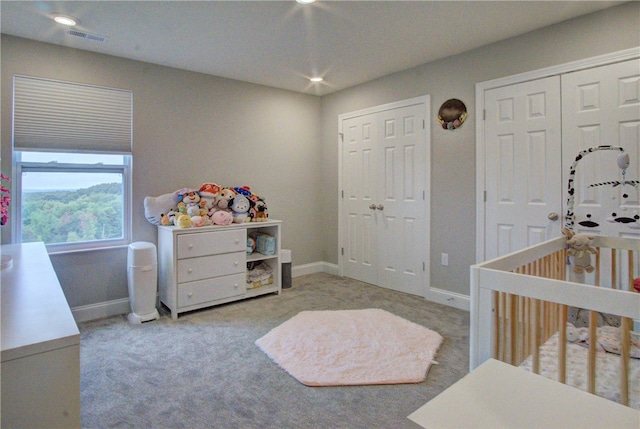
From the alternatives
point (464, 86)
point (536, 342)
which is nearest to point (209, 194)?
point (464, 86)

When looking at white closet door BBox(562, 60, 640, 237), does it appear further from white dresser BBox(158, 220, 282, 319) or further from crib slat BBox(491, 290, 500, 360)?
white dresser BBox(158, 220, 282, 319)

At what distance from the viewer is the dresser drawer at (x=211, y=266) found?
3.11m

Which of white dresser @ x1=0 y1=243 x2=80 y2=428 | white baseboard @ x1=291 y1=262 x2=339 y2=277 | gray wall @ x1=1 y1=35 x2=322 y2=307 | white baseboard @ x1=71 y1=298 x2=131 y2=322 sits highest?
gray wall @ x1=1 y1=35 x2=322 y2=307

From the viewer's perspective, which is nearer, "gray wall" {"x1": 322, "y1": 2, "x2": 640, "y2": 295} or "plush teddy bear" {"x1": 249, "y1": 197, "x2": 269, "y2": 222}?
"gray wall" {"x1": 322, "y1": 2, "x2": 640, "y2": 295}

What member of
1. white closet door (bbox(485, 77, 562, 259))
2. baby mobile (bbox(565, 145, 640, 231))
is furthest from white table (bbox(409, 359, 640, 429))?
white closet door (bbox(485, 77, 562, 259))

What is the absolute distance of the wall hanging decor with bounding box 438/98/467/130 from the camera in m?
3.23

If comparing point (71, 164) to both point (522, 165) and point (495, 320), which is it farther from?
point (522, 165)

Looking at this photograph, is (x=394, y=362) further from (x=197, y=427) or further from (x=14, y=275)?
(x=14, y=275)

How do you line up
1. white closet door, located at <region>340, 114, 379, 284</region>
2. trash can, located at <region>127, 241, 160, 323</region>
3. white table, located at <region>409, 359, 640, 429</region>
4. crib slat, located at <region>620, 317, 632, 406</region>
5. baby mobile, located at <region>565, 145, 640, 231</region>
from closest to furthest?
1. white table, located at <region>409, 359, 640, 429</region>
2. crib slat, located at <region>620, 317, 632, 406</region>
3. baby mobile, located at <region>565, 145, 640, 231</region>
4. trash can, located at <region>127, 241, 160, 323</region>
5. white closet door, located at <region>340, 114, 379, 284</region>

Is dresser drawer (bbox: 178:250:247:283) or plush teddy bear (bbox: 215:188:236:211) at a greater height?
plush teddy bear (bbox: 215:188:236:211)

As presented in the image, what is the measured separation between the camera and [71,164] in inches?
120

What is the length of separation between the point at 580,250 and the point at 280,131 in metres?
3.24

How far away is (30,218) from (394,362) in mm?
3025

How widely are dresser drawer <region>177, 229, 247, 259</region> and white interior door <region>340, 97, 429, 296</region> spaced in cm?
147
